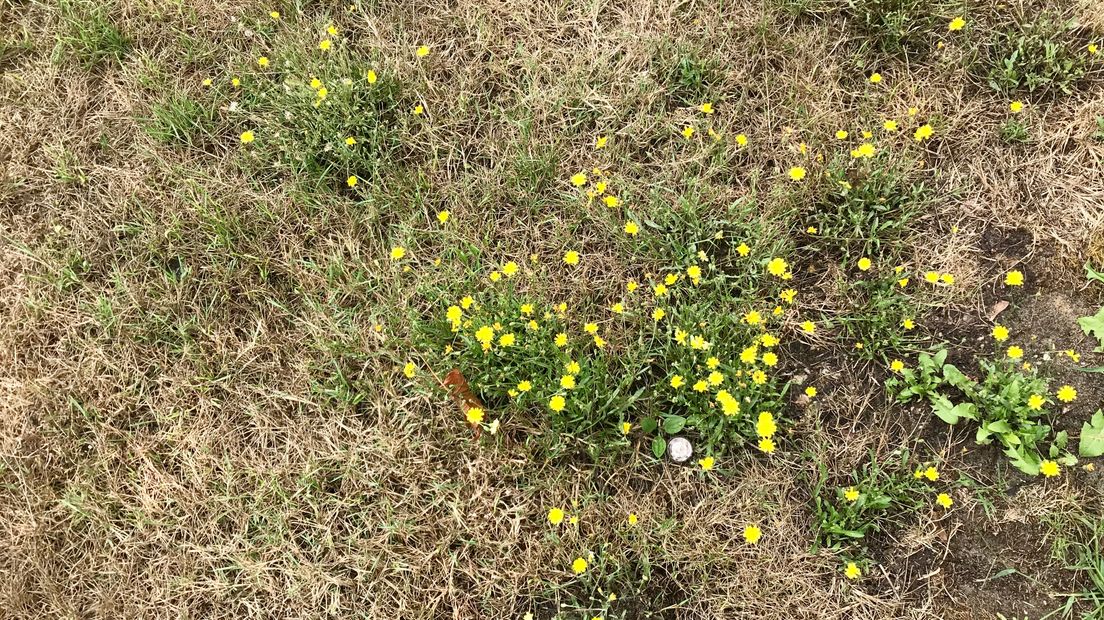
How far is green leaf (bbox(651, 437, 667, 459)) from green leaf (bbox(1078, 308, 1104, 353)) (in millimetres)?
1493

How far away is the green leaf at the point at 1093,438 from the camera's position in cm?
220

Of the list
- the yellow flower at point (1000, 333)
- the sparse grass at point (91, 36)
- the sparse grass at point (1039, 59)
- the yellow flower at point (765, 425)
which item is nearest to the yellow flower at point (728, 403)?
the yellow flower at point (765, 425)

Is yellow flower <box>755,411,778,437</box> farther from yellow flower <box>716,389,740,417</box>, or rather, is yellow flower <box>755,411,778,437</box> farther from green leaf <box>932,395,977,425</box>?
green leaf <box>932,395,977,425</box>

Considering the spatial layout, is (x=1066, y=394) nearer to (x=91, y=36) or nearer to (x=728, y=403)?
(x=728, y=403)

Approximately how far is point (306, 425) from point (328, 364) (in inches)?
9.4

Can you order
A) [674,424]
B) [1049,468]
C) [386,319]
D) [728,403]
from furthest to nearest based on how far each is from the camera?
[386,319]
[674,424]
[728,403]
[1049,468]

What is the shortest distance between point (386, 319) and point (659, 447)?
112 cm

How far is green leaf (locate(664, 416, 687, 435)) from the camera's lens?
236 centimetres

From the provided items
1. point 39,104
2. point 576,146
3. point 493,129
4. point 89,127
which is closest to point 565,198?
point 576,146

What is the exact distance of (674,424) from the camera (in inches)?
93.2

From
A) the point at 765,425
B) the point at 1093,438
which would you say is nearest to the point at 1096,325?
the point at 1093,438

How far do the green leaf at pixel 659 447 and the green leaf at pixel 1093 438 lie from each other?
4.39ft

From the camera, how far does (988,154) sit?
8.68ft

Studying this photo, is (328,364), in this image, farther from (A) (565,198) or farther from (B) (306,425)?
(A) (565,198)
